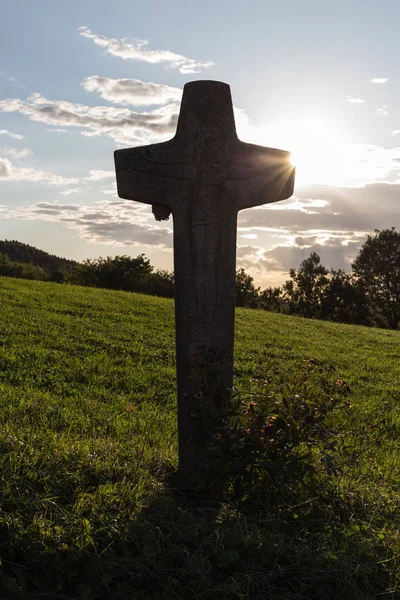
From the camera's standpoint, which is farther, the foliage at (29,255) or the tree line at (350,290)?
the foliage at (29,255)

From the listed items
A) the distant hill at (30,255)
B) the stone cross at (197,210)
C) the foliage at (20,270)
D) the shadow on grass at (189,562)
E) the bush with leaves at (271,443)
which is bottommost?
the shadow on grass at (189,562)

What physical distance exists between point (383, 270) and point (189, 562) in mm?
43443

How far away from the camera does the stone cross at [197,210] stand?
5.18 metres

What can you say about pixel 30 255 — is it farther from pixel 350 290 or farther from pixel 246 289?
pixel 350 290

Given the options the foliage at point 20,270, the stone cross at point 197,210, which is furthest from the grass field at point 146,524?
the foliage at point 20,270

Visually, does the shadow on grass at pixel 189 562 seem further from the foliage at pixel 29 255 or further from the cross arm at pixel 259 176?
the foliage at pixel 29 255

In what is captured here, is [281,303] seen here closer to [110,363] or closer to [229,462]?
[110,363]

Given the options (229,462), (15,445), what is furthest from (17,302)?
(229,462)

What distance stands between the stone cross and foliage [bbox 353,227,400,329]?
135 ft

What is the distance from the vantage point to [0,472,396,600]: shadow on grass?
132 inches

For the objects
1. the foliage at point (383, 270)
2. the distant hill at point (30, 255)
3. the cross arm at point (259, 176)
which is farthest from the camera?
the distant hill at point (30, 255)

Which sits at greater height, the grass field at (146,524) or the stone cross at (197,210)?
the stone cross at (197,210)

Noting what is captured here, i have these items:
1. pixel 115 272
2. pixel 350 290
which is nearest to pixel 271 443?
pixel 350 290

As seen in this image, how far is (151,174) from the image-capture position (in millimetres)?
5309
